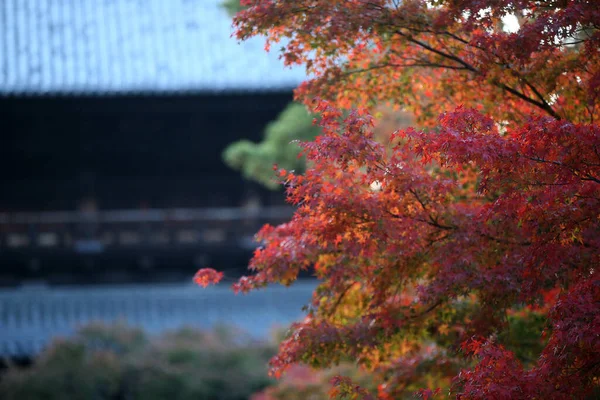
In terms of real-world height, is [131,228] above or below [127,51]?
below

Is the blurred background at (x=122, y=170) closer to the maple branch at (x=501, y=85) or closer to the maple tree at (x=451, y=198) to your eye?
the maple tree at (x=451, y=198)

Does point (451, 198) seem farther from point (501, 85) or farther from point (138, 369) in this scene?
point (138, 369)

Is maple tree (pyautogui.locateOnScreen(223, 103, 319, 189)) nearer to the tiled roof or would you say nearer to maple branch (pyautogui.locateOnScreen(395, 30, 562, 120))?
the tiled roof

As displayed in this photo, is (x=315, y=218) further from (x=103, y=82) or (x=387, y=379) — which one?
(x=103, y=82)

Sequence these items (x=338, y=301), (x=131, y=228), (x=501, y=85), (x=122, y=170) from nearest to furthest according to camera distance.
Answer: (x=501, y=85) < (x=338, y=301) < (x=131, y=228) < (x=122, y=170)

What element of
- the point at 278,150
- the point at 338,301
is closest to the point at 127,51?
the point at 278,150

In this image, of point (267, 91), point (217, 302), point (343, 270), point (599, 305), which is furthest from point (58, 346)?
point (599, 305)

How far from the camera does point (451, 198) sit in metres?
4.59

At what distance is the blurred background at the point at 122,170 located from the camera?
13.6 meters

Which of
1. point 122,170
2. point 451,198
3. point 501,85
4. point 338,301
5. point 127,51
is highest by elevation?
point 127,51

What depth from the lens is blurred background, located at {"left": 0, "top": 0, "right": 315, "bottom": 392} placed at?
13570mm

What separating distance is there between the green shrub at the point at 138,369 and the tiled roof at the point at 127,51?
180 inches

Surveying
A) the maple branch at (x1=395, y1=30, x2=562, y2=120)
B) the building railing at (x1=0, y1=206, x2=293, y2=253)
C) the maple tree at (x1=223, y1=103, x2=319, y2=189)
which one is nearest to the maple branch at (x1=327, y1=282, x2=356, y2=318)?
the maple branch at (x1=395, y1=30, x2=562, y2=120)

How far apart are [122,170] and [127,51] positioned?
8.13ft
